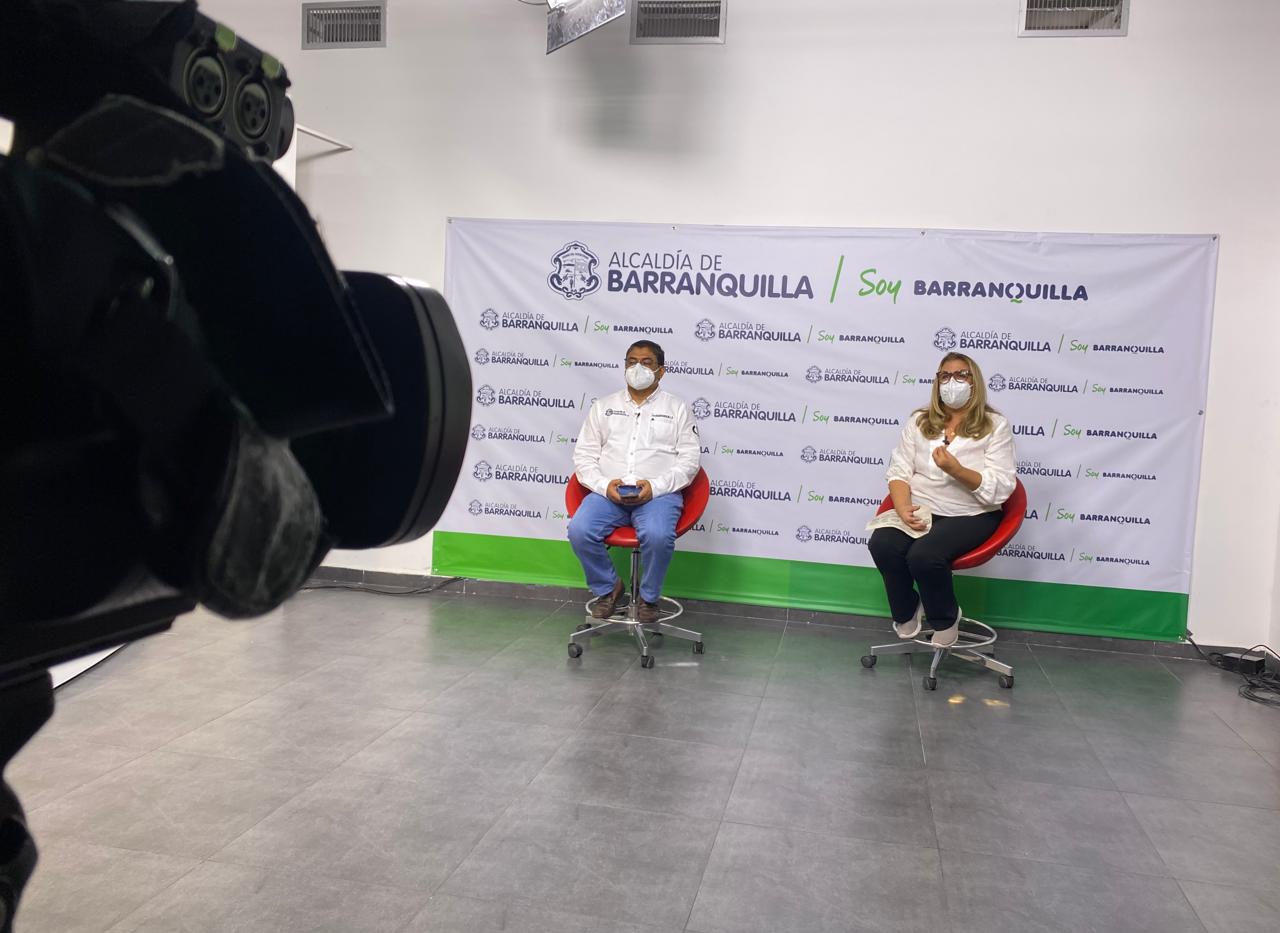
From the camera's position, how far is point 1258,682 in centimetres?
429

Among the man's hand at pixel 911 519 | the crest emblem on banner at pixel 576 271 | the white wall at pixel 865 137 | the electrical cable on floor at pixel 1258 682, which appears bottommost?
the electrical cable on floor at pixel 1258 682

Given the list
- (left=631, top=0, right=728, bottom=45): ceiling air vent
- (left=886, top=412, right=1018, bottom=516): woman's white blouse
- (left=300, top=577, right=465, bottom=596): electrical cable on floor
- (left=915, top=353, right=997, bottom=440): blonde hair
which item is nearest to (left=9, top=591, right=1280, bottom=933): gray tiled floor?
(left=886, top=412, right=1018, bottom=516): woman's white blouse

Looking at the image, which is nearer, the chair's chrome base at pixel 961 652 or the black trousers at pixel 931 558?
the chair's chrome base at pixel 961 652

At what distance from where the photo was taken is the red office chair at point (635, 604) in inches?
168

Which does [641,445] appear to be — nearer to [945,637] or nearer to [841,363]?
[841,363]

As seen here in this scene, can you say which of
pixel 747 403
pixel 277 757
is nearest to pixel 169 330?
pixel 277 757

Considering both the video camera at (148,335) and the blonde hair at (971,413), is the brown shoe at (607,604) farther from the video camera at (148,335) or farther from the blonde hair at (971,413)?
the video camera at (148,335)

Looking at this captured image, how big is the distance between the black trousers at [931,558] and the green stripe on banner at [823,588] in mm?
622

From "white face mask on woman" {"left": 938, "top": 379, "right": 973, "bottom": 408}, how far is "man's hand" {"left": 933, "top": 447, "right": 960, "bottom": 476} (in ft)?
0.73

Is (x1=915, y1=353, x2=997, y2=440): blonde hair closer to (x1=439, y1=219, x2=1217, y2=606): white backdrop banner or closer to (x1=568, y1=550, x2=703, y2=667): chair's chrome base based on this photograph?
(x1=439, y1=219, x2=1217, y2=606): white backdrop banner

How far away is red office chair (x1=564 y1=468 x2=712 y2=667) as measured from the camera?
14.0ft

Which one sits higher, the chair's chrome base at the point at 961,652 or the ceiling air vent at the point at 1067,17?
the ceiling air vent at the point at 1067,17

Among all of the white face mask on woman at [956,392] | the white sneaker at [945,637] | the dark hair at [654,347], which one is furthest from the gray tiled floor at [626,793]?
the dark hair at [654,347]

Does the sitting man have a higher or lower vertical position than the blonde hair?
lower
